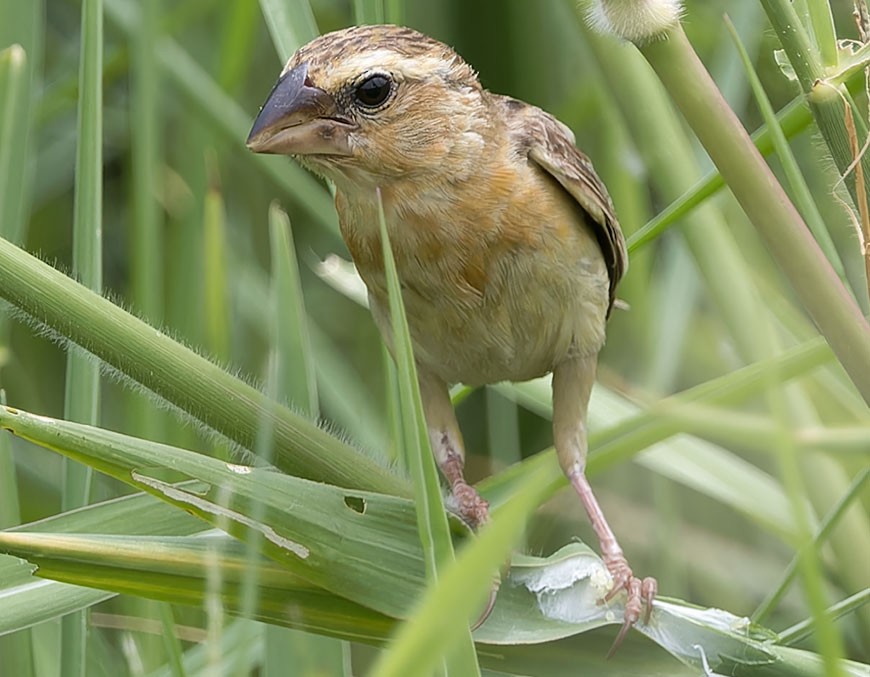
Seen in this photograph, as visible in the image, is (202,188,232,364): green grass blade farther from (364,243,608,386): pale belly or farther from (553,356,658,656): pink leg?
(553,356,658,656): pink leg

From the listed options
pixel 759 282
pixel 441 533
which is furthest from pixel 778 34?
pixel 759 282

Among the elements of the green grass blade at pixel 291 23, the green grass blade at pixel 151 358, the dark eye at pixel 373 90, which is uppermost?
the green grass blade at pixel 291 23

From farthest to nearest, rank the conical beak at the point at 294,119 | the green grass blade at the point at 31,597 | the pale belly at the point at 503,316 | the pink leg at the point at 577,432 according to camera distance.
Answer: the pink leg at the point at 577,432
the pale belly at the point at 503,316
the conical beak at the point at 294,119
the green grass blade at the point at 31,597

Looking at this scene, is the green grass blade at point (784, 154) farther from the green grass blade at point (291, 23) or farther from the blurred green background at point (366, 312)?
the green grass blade at point (291, 23)

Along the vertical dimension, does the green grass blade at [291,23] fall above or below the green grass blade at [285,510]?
above

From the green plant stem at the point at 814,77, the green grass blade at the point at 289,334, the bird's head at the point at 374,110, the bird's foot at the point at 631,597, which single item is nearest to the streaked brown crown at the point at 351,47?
the bird's head at the point at 374,110

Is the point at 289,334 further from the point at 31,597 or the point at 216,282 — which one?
the point at 216,282

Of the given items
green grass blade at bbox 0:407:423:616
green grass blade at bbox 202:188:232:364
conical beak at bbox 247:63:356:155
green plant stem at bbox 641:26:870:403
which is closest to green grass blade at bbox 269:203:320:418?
conical beak at bbox 247:63:356:155

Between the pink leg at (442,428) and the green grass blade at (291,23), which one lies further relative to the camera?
the pink leg at (442,428)
